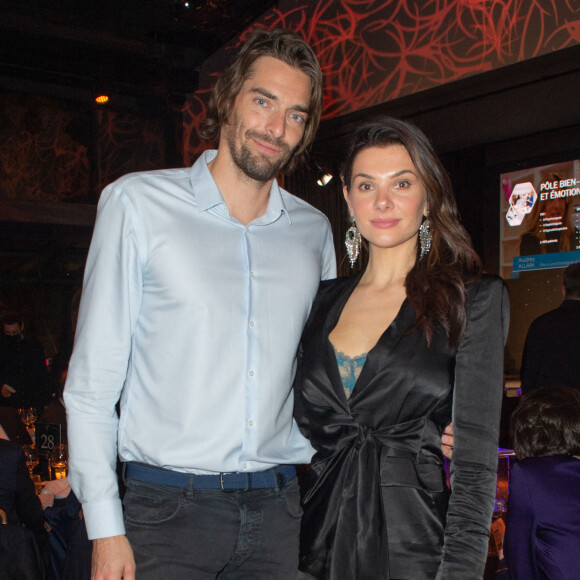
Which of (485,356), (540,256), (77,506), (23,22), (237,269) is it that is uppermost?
(23,22)

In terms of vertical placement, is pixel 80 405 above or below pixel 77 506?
above

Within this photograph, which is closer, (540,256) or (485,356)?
(485,356)

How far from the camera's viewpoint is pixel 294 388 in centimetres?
174

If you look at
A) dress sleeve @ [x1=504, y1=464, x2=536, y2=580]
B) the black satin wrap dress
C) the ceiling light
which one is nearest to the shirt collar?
the black satin wrap dress

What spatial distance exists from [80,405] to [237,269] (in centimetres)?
47

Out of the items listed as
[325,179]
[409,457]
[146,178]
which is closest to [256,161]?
[146,178]

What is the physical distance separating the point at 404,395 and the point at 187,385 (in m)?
0.48

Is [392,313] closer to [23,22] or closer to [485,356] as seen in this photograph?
[485,356]

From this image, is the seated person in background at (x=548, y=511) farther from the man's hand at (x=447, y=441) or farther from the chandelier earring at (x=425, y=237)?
the chandelier earring at (x=425, y=237)

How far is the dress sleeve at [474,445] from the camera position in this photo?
1.40 meters

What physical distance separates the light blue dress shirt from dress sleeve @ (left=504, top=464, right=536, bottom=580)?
80cm

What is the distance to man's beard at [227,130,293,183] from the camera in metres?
1.71

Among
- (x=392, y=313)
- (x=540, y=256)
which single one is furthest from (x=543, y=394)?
(x=540, y=256)

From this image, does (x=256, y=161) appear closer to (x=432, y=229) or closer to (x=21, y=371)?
(x=432, y=229)
